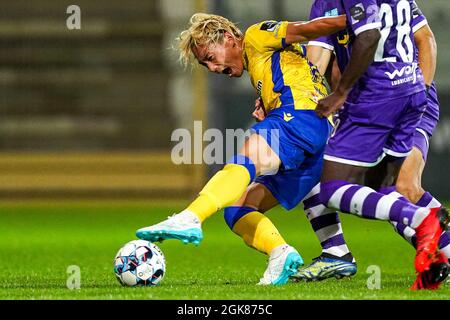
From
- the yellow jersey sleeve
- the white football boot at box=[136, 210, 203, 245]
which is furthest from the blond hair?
the white football boot at box=[136, 210, 203, 245]

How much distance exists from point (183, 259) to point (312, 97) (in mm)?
2632

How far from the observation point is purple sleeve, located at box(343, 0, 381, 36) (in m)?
5.27

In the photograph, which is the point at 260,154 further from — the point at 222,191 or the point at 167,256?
the point at 167,256

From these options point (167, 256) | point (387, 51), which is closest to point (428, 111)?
point (387, 51)

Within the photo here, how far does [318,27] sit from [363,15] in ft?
0.96

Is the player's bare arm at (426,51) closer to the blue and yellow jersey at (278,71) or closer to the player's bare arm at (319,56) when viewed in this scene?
the player's bare arm at (319,56)

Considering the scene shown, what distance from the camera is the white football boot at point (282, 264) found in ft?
18.1

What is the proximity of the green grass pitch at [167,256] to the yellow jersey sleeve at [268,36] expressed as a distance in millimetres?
1256

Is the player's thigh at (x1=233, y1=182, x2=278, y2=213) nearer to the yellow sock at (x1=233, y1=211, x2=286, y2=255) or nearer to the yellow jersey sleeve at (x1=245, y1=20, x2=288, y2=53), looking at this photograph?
the yellow sock at (x1=233, y1=211, x2=286, y2=255)

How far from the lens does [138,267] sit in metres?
5.57

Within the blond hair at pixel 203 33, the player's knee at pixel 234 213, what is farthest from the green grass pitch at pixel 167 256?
the blond hair at pixel 203 33

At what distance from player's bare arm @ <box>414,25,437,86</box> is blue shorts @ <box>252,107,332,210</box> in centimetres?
70

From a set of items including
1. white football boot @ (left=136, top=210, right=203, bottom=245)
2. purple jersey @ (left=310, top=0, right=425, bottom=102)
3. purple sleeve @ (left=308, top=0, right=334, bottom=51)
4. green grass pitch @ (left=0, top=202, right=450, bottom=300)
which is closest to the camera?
white football boot @ (left=136, top=210, right=203, bottom=245)
